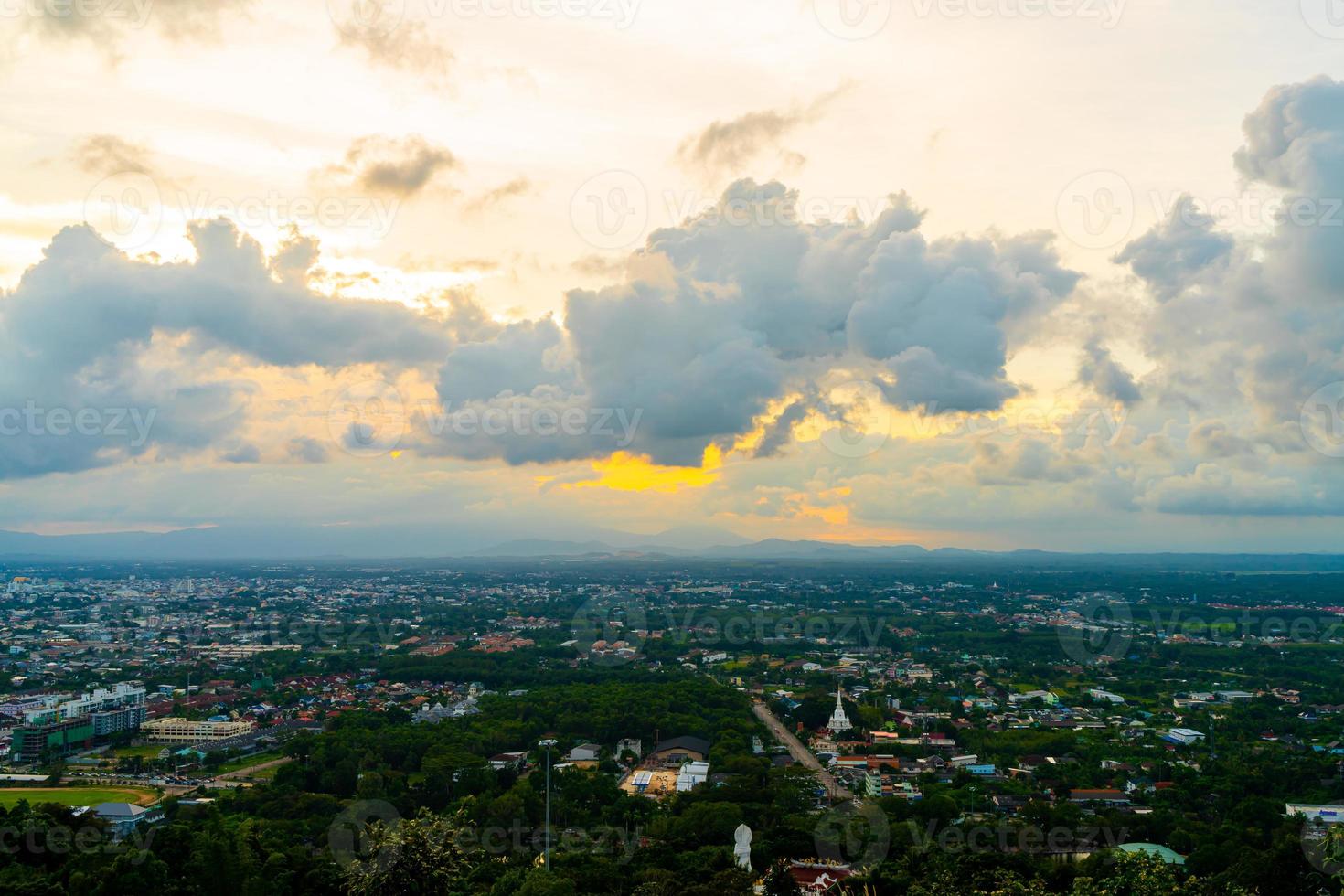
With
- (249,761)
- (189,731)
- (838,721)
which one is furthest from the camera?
(838,721)

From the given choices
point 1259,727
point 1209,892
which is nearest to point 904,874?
point 1209,892

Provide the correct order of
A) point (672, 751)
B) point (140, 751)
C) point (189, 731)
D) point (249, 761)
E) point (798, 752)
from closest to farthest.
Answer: point (672, 751) < point (249, 761) < point (798, 752) < point (140, 751) < point (189, 731)

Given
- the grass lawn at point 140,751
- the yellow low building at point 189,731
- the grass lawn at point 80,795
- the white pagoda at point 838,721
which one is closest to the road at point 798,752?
the white pagoda at point 838,721

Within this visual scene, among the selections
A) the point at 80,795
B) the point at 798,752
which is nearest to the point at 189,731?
the point at 80,795

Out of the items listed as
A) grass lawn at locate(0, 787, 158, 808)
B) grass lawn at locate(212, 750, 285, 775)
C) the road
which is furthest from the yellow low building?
the road

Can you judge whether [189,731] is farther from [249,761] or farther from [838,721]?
[838,721]

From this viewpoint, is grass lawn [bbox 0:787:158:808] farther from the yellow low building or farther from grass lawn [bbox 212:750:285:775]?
the yellow low building

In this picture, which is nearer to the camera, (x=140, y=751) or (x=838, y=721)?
(x=140, y=751)
